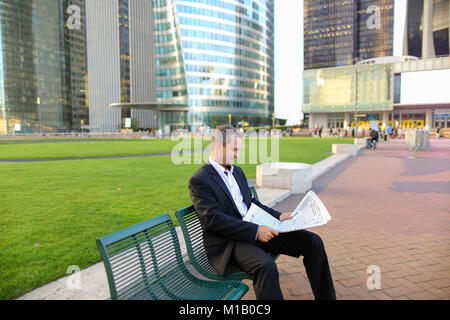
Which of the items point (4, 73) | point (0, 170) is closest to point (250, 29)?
point (4, 73)

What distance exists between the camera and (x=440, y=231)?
523 cm

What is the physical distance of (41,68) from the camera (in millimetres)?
106375

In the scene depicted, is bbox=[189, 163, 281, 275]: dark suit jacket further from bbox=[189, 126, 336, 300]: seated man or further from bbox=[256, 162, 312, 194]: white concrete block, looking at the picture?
bbox=[256, 162, 312, 194]: white concrete block

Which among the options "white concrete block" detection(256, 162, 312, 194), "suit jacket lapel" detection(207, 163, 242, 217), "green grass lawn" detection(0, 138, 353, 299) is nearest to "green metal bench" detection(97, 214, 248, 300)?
"suit jacket lapel" detection(207, 163, 242, 217)

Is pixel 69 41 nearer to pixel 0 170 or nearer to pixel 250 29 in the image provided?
pixel 250 29

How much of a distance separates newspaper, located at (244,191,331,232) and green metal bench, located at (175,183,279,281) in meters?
0.42

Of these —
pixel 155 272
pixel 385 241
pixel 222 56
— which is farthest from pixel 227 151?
pixel 222 56

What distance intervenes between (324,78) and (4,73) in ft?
306

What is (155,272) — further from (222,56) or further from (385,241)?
(222,56)

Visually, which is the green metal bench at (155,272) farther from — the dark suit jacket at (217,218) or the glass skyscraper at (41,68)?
the glass skyscraper at (41,68)

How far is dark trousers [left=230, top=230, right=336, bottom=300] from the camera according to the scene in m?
2.47

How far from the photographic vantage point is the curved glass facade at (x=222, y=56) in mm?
90438

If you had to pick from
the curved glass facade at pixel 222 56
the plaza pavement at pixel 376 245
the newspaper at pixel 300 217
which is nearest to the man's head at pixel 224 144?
the newspaper at pixel 300 217

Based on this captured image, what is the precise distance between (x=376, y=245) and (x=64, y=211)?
585cm
